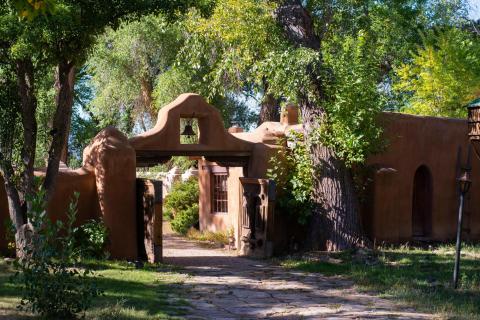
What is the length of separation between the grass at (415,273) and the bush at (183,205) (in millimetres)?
7715

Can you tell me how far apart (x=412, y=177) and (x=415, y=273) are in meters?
5.64

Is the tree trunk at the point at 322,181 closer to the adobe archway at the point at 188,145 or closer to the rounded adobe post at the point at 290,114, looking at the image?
the adobe archway at the point at 188,145

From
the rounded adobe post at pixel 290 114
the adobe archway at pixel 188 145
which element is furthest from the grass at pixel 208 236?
the rounded adobe post at pixel 290 114

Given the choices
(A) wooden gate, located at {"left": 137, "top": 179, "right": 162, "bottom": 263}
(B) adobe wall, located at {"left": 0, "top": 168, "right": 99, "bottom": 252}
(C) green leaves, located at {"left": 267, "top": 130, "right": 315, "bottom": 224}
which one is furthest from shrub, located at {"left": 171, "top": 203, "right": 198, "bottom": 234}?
(B) adobe wall, located at {"left": 0, "top": 168, "right": 99, "bottom": 252}

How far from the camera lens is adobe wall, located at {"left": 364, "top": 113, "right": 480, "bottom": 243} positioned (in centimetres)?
1814

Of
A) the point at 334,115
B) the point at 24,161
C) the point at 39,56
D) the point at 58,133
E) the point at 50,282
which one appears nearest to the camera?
the point at 50,282

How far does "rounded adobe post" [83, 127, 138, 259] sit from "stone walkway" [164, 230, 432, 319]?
52.8 inches

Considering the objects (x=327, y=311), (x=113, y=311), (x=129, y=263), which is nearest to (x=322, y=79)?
(x=129, y=263)

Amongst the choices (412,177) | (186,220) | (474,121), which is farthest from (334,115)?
(186,220)

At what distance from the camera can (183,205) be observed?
25.0m

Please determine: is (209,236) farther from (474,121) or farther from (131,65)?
(474,121)

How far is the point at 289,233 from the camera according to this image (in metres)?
18.4

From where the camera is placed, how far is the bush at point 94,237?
15.1 meters

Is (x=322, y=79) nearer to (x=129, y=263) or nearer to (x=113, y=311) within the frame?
(x=129, y=263)
